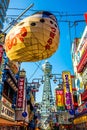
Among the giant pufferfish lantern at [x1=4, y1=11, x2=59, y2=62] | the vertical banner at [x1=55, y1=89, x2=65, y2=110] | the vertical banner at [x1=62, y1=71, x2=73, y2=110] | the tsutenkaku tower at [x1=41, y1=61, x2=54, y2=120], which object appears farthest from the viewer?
the tsutenkaku tower at [x1=41, y1=61, x2=54, y2=120]

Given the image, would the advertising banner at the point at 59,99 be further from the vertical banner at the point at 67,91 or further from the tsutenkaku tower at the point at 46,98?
the tsutenkaku tower at the point at 46,98

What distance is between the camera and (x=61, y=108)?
36.2 m

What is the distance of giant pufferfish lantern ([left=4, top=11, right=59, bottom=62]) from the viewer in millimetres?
4848

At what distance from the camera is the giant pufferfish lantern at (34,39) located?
15.9ft

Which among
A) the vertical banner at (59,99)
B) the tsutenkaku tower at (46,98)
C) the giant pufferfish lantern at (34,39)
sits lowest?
the giant pufferfish lantern at (34,39)

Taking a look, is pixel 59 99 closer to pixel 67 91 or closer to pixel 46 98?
pixel 67 91

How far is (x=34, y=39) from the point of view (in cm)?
480

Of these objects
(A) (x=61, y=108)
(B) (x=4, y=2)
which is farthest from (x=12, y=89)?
(B) (x=4, y=2)

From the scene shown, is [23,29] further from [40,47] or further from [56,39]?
[56,39]

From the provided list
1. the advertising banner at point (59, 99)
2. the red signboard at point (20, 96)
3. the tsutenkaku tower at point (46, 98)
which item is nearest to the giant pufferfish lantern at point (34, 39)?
the red signboard at point (20, 96)

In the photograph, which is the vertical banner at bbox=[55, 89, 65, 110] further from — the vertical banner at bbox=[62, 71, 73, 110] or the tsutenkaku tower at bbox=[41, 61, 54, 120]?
the tsutenkaku tower at bbox=[41, 61, 54, 120]

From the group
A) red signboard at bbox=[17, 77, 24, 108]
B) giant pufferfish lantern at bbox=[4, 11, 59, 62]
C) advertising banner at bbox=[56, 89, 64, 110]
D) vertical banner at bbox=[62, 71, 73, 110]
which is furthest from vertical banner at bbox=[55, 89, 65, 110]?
giant pufferfish lantern at bbox=[4, 11, 59, 62]

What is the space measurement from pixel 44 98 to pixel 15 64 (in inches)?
4824

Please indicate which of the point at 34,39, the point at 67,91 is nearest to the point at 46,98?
the point at 67,91
